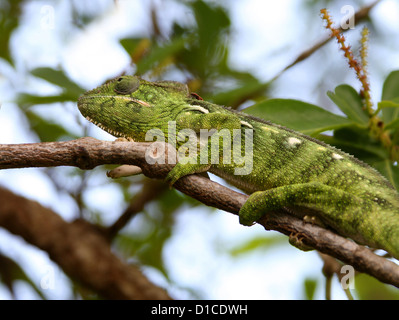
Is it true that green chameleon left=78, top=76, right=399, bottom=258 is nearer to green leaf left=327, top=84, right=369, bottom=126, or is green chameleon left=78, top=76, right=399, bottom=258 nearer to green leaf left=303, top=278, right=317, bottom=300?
green leaf left=327, top=84, right=369, bottom=126

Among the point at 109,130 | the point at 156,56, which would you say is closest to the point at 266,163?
the point at 109,130

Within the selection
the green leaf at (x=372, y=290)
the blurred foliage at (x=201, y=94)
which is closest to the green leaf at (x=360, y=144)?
the blurred foliage at (x=201, y=94)

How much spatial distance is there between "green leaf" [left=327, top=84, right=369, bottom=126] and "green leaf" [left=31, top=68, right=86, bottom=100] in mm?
1458

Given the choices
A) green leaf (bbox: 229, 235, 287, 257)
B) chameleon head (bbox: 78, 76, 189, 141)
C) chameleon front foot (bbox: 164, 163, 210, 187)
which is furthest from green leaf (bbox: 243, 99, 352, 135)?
green leaf (bbox: 229, 235, 287, 257)

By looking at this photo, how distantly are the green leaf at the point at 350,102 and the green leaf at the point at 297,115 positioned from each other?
0.04 meters

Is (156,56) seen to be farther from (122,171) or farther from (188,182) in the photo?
(188,182)

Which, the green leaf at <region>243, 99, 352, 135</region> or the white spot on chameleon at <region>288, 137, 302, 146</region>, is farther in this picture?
the green leaf at <region>243, 99, 352, 135</region>

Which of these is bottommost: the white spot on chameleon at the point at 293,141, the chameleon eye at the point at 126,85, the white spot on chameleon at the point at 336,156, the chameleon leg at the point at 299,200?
the chameleon leg at the point at 299,200

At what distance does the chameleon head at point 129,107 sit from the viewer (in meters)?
2.42

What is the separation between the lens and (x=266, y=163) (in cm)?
226

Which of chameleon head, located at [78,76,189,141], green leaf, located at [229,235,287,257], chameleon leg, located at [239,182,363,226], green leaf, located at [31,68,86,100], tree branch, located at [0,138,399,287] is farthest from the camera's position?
green leaf, located at [229,235,287,257]

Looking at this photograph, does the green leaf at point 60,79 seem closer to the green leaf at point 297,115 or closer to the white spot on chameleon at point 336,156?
the green leaf at point 297,115

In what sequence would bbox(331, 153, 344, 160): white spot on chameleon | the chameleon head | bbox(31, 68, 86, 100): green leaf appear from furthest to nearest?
bbox(31, 68, 86, 100): green leaf, the chameleon head, bbox(331, 153, 344, 160): white spot on chameleon

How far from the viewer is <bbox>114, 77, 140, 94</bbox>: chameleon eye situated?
248cm
